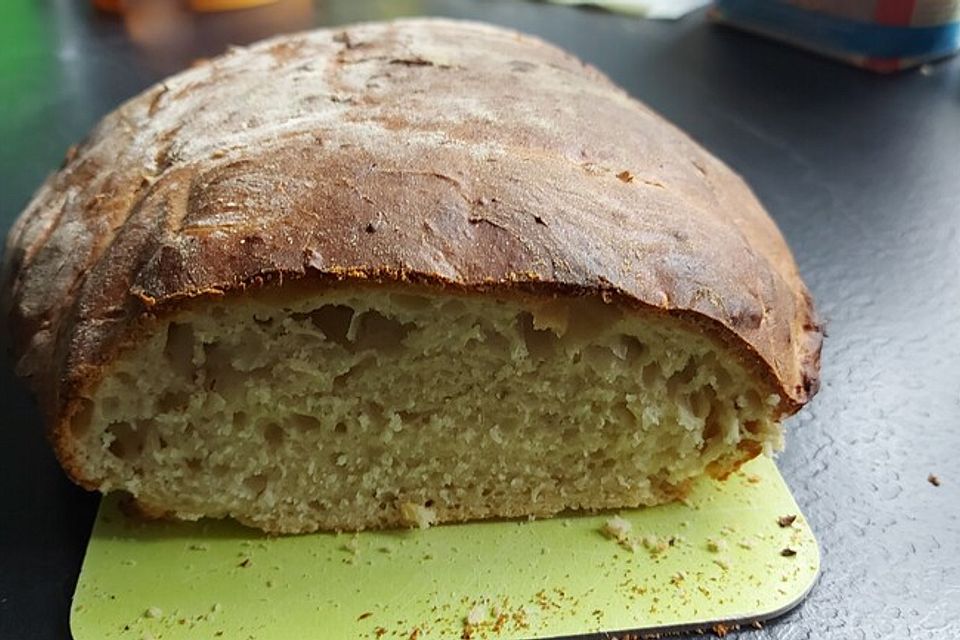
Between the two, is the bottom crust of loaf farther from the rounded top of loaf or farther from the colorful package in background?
the colorful package in background

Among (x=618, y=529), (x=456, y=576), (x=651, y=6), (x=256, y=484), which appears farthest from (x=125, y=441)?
(x=651, y=6)

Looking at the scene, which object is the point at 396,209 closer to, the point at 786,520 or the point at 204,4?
the point at 786,520

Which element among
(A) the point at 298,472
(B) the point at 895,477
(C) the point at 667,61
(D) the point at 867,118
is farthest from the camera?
(C) the point at 667,61

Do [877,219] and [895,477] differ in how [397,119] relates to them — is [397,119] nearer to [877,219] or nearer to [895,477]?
[895,477]

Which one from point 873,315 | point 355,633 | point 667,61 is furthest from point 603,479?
point 667,61

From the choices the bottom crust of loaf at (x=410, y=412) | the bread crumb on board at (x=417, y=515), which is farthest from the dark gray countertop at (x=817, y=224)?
the bread crumb on board at (x=417, y=515)
